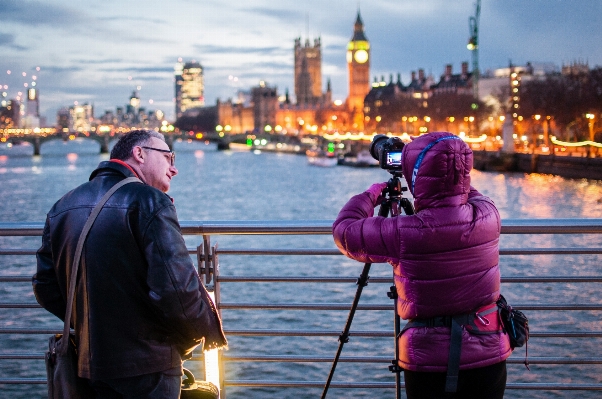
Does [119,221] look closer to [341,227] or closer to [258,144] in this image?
[341,227]

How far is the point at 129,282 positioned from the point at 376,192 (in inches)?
25.4

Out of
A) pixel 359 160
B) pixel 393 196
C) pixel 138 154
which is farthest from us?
pixel 359 160

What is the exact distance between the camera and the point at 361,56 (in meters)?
120

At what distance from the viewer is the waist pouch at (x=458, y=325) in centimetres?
177

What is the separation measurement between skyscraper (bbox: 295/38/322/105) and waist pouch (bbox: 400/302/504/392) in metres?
123

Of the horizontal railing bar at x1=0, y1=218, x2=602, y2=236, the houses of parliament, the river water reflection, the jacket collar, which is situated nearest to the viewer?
the jacket collar

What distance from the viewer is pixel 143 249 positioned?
177 cm

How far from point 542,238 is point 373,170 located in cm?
3508

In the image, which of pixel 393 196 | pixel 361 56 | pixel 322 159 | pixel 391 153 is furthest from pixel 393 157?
pixel 361 56

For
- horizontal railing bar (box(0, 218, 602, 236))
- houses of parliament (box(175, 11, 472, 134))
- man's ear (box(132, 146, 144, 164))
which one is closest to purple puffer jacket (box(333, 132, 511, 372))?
man's ear (box(132, 146, 144, 164))

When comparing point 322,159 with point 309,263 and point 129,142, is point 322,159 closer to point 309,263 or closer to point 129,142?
point 309,263

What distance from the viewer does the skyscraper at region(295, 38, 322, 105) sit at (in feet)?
414

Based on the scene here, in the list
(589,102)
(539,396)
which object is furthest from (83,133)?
(539,396)

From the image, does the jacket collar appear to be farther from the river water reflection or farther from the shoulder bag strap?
the river water reflection
